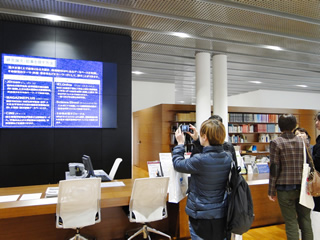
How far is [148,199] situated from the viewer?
3086 millimetres

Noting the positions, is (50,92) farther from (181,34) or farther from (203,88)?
(203,88)

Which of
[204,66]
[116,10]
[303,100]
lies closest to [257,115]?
[204,66]

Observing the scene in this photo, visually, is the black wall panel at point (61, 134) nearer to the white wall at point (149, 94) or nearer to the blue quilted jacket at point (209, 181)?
the blue quilted jacket at point (209, 181)

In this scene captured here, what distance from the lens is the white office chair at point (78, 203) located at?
2771mm

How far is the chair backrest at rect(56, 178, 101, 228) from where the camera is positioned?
2.77m

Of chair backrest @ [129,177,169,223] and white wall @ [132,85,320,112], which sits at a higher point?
white wall @ [132,85,320,112]

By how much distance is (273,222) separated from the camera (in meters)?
4.14

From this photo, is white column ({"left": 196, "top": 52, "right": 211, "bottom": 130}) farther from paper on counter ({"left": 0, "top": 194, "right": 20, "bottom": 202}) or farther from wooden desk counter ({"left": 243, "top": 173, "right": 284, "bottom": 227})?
paper on counter ({"left": 0, "top": 194, "right": 20, "bottom": 202})

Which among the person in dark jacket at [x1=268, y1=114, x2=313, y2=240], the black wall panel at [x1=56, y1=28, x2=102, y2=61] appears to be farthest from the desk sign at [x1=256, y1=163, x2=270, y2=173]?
the black wall panel at [x1=56, y1=28, x2=102, y2=61]

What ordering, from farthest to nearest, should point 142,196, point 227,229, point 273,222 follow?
point 273,222, point 142,196, point 227,229

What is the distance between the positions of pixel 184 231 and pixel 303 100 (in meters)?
12.3

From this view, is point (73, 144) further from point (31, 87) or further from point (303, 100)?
point (303, 100)

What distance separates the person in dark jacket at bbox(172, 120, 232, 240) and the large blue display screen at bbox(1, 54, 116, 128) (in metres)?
3.50

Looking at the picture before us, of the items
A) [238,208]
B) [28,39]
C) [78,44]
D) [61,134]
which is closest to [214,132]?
[238,208]
